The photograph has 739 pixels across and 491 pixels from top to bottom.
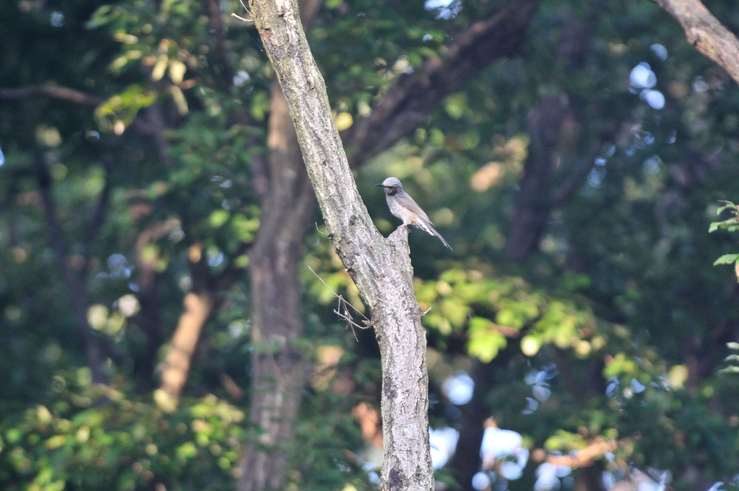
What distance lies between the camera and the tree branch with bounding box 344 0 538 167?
10727mm

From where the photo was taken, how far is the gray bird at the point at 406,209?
913 centimetres

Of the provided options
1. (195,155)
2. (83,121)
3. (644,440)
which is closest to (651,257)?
(644,440)

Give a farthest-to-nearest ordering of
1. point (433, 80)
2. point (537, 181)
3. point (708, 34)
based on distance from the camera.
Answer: point (537, 181) → point (433, 80) → point (708, 34)

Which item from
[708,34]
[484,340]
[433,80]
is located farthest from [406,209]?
[708,34]

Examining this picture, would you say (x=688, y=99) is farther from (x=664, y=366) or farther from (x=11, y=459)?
(x=11, y=459)

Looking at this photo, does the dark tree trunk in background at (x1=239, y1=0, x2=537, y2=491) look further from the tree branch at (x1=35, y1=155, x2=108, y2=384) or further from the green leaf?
the tree branch at (x1=35, y1=155, x2=108, y2=384)

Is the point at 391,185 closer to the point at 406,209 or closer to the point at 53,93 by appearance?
the point at 406,209

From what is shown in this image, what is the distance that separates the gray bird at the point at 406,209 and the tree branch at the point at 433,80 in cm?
99

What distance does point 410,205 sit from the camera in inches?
368

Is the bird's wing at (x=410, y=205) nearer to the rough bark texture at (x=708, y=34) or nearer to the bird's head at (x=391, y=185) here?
the bird's head at (x=391, y=185)

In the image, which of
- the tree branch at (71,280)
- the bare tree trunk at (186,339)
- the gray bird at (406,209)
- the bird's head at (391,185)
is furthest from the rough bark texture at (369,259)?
the tree branch at (71,280)

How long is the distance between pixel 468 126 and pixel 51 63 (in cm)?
436

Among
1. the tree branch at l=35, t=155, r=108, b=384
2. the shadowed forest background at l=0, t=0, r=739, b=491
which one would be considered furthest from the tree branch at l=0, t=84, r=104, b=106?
the tree branch at l=35, t=155, r=108, b=384

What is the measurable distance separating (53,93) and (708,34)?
6.53 m
